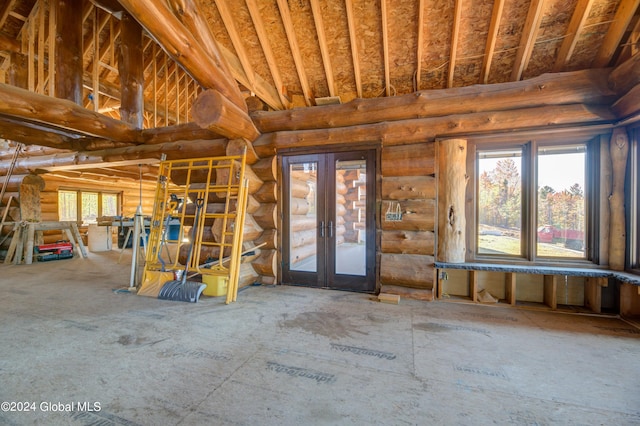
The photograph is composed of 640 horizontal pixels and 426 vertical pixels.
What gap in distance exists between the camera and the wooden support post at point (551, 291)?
143 inches

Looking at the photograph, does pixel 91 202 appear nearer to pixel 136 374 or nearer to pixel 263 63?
pixel 263 63

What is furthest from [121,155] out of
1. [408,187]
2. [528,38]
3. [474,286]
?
[528,38]

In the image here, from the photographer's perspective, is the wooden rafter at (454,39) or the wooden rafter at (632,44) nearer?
Answer: the wooden rafter at (632,44)

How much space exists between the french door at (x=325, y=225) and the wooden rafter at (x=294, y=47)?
3.65 ft

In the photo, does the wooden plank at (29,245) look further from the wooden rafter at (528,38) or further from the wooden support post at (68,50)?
the wooden rafter at (528,38)

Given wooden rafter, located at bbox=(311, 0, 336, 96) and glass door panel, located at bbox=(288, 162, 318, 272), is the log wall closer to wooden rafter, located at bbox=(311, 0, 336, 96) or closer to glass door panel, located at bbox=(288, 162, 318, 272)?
glass door panel, located at bbox=(288, 162, 318, 272)

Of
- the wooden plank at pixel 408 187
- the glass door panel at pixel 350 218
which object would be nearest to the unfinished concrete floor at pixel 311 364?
the glass door panel at pixel 350 218

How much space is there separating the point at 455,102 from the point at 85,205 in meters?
13.3

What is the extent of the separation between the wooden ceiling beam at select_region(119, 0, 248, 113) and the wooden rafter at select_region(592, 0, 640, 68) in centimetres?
487

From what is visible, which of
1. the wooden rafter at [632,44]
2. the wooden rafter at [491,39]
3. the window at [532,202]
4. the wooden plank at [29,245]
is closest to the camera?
the wooden rafter at [632,44]

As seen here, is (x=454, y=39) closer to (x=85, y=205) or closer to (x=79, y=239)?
(x=79, y=239)

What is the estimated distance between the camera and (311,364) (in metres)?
2.28

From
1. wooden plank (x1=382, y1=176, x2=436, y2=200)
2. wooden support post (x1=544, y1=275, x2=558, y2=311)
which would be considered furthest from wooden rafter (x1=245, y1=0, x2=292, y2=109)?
wooden support post (x1=544, y1=275, x2=558, y2=311)

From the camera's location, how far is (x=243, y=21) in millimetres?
3871
